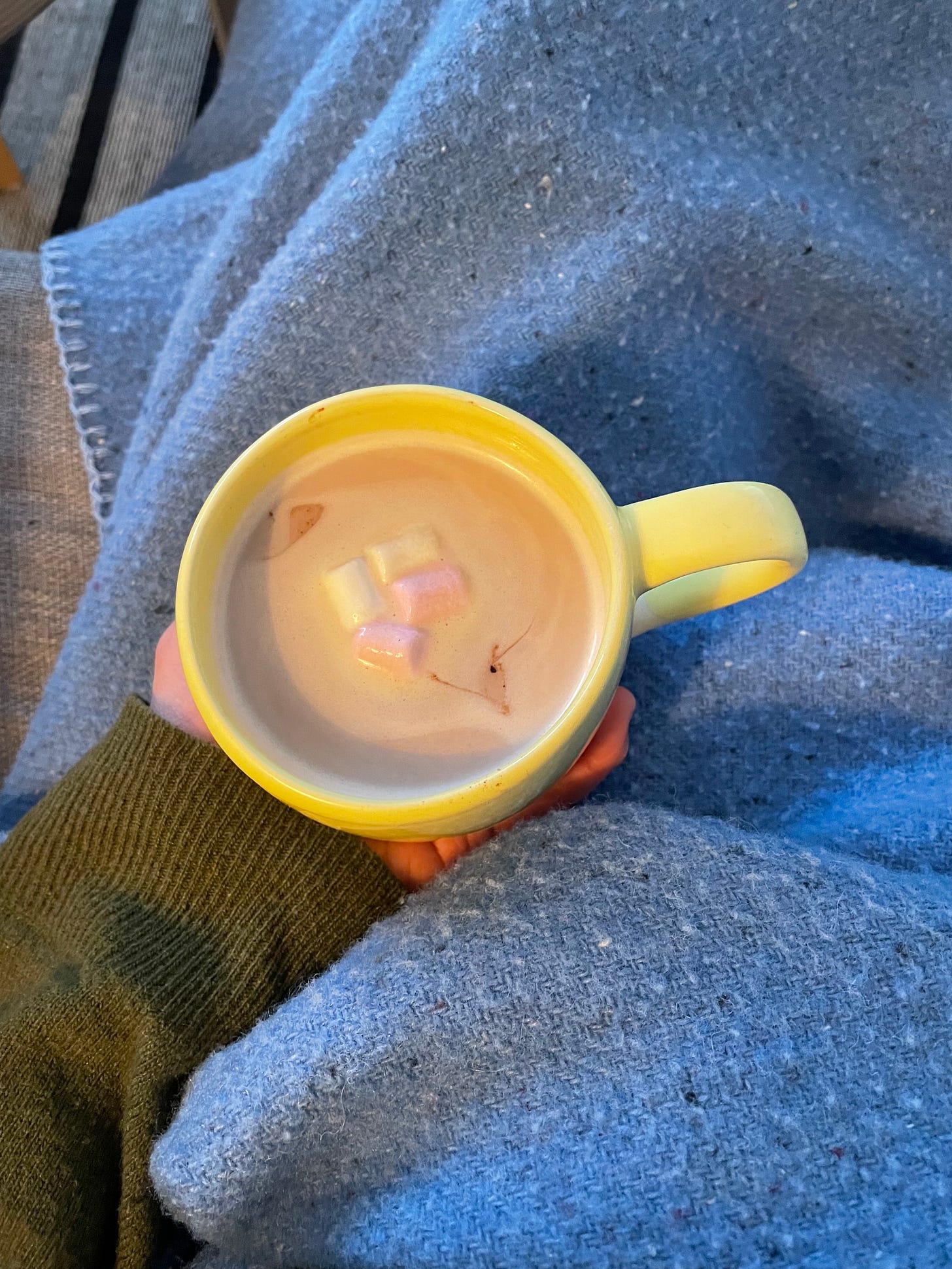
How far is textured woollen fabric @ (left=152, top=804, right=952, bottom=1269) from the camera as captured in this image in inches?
19.4

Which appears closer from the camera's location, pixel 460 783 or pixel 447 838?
pixel 460 783

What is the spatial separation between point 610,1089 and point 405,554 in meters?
0.31

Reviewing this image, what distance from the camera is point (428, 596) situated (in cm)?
51

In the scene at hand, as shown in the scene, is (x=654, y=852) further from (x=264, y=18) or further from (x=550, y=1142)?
(x=264, y=18)

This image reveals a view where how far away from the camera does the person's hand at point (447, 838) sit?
615mm

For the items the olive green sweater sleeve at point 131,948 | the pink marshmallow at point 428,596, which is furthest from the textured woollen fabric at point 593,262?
the pink marshmallow at point 428,596

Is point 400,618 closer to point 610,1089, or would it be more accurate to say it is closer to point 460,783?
point 460,783

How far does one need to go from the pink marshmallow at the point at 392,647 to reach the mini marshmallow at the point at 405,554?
3 cm

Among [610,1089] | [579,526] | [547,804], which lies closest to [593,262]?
[579,526]

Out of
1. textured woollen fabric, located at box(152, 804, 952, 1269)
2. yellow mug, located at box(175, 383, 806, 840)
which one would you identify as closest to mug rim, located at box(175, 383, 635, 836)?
yellow mug, located at box(175, 383, 806, 840)

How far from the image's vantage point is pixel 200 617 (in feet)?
1.61

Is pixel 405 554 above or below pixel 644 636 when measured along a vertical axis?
above

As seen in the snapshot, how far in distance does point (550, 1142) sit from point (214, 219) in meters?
0.79

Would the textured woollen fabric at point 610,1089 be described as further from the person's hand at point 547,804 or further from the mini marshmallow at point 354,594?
the mini marshmallow at point 354,594
